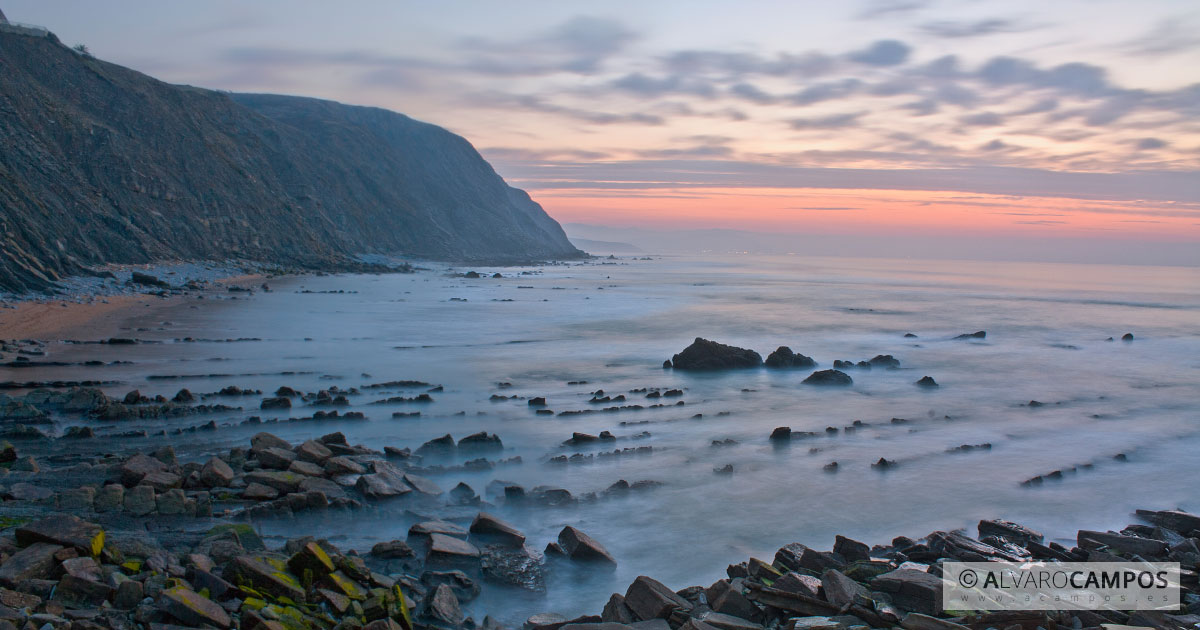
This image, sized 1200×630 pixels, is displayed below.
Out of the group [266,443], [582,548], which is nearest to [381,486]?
[266,443]

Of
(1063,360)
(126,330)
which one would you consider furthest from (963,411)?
(126,330)

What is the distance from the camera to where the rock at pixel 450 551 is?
7.81 meters

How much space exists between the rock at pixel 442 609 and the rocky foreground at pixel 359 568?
0.01 m

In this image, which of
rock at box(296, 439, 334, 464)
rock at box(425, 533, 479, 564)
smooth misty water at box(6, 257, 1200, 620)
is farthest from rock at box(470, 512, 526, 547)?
rock at box(296, 439, 334, 464)

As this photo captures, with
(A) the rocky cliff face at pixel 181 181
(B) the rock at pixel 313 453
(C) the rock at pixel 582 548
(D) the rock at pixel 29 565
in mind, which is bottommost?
(C) the rock at pixel 582 548

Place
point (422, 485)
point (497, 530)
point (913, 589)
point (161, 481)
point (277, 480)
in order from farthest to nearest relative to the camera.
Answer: point (422, 485)
point (277, 480)
point (161, 481)
point (497, 530)
point (913, 589)

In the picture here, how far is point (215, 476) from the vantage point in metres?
9.20

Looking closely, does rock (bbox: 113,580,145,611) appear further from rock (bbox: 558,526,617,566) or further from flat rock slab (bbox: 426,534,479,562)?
rock (bbox: 558,526,617,566)

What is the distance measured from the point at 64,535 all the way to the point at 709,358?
1831 cm

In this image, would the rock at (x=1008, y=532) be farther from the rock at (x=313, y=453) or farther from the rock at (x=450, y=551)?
the rock at (x=313, y=453)

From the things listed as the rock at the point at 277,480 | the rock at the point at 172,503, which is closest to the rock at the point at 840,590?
the rock at the point at 277,480

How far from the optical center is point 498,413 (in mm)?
15742

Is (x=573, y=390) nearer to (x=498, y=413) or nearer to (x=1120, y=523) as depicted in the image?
(x=498, y=413)

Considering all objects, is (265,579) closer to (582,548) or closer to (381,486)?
(582,548)
